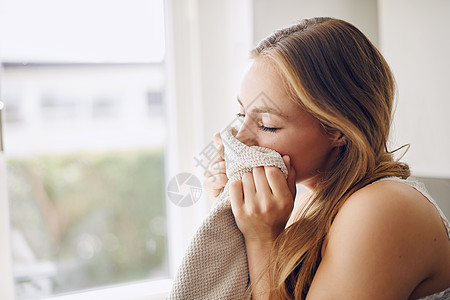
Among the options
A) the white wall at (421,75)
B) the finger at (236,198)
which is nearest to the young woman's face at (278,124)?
the finger at (236,198)

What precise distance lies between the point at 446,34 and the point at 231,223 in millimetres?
651

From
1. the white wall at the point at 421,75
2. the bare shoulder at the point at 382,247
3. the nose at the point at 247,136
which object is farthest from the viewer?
the white wall at the point at 421,75

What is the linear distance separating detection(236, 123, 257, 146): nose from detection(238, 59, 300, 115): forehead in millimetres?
43

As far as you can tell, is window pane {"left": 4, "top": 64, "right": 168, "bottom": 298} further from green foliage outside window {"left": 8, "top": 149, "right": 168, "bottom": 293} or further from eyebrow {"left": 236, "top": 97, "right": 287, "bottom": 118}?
eyebrow {"left": 236, "top": 97, "right": 287, "bottom": 118}

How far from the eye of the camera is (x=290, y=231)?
771 mm

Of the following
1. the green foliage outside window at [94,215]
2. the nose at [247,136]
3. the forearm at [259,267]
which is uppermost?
the nose at [247,136]

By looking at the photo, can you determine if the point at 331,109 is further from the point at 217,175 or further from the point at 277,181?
the point at 217,175

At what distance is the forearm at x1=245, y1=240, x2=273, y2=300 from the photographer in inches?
29.1

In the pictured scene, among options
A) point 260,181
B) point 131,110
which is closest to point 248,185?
point 260,181

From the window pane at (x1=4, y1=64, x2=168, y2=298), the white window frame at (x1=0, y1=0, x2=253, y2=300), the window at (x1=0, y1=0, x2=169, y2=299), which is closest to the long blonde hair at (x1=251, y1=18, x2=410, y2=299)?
the white window frame at (x1=0, y1=0, x2=253, y2=300)

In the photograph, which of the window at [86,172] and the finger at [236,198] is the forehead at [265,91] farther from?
the window at [86,172]

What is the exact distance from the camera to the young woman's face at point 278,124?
79cm

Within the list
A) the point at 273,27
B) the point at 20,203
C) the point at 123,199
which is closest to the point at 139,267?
the point at 123,199

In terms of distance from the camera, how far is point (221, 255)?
0.75 m
